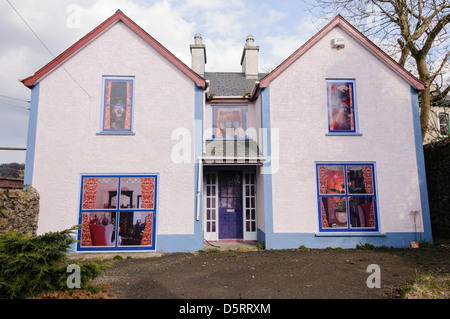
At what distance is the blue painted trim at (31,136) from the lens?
8445mm

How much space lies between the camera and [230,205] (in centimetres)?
1037

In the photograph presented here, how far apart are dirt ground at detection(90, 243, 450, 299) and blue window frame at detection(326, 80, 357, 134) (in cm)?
404

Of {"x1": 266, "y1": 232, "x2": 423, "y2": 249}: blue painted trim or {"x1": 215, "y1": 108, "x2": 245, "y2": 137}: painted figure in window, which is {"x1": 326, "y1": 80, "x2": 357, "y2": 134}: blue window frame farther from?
{"x1": 266, "y1": 232, "x2": 423, "y2": 249}: blue painted trim

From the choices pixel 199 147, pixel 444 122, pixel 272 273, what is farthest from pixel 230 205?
pixel 444 122

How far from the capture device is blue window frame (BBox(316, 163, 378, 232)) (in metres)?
8.88

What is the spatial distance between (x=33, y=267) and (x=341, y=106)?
30.6ft

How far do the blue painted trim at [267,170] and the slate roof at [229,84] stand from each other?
1863mm

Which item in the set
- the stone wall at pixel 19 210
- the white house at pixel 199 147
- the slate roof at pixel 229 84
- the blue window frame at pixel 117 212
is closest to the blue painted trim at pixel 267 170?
the white house at pixel 199 147

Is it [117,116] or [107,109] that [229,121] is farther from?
[107,109]

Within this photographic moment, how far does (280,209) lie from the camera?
28.9 feet

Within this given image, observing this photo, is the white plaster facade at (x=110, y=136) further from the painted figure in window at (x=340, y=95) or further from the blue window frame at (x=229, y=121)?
the painted figure in window at (x=340, y=95)

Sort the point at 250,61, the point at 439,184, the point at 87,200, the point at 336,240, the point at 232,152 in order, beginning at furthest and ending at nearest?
the point at 250,61
the point at 439,184
the point at 232,152
the point at 336,240
the point at 87,200
